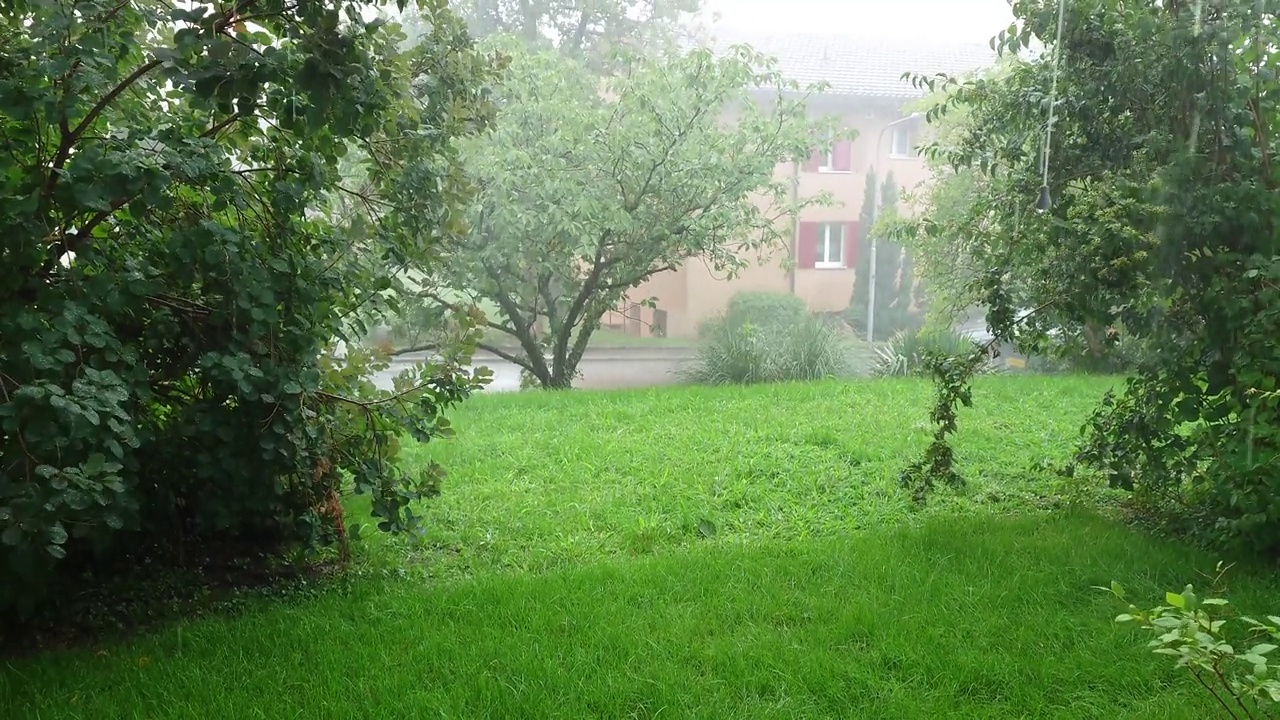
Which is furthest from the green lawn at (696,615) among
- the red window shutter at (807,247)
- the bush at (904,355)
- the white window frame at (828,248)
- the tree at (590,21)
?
the tree at (590,21)

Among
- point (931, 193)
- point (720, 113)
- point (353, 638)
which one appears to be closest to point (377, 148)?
point (353, 638)

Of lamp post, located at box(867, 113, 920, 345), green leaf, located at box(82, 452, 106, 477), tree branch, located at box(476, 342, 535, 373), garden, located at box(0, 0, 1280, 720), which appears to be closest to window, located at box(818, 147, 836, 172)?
lamp post, located at box(867, 113, 920, 345)

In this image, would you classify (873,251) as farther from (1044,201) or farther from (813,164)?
(1044,201)

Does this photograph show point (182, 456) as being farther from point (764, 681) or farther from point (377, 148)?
point (764, 681)

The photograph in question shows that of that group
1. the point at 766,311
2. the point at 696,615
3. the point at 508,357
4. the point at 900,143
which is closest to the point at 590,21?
the point at 900,143

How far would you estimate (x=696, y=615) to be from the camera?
2463mm

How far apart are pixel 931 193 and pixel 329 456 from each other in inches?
218

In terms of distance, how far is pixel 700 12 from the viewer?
729 centimetres

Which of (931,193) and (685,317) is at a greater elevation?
(931,193)

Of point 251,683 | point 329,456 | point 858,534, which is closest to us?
point 251,683

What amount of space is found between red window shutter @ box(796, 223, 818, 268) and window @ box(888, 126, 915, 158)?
2.97 ft

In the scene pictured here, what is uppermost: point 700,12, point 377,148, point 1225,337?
point 700,12

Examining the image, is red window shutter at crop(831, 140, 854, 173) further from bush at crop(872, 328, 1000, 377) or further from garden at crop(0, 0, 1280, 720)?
garden at crop(0, 0, 1280, 720)

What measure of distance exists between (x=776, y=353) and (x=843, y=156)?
182cm
